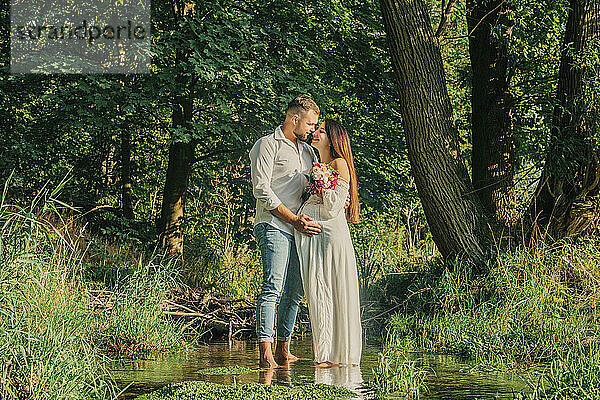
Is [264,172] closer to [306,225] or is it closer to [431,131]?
[306,225]

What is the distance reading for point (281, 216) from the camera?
682 cm

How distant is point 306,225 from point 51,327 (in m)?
2.47

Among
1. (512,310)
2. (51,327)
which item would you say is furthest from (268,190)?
(512,310)

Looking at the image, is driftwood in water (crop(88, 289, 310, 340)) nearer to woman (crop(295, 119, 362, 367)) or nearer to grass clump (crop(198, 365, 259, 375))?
grass clump (crop(198, 365, 259, 375))

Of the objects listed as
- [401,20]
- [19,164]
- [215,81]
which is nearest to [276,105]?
[215,81]

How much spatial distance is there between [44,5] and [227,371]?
8.90 metres

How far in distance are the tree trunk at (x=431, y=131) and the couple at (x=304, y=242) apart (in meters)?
2.38

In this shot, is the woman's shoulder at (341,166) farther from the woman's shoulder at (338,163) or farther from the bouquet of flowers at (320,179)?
the bouquet of flowers at (320,179)

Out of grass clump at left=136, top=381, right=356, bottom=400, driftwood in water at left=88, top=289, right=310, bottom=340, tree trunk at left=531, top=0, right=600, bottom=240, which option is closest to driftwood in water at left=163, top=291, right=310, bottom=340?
driftwood in water at left=88, top=289, right=310, bottom=340

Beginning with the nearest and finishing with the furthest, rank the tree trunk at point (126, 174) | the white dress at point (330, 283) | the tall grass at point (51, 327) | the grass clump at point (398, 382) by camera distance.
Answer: the tall grass at point (51, 327) < the grass clump at point (398, 382) < the white dress at point (330, 283) < the tree trunk at point (126, 174)

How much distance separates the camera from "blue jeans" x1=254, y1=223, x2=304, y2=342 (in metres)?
6.75

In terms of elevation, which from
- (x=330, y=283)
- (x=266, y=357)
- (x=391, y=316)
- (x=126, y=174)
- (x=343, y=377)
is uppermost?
(x=126, y=174)

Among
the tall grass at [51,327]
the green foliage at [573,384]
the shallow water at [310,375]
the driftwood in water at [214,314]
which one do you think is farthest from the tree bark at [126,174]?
the green foliage at [573,384]

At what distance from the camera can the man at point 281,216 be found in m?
6.75
